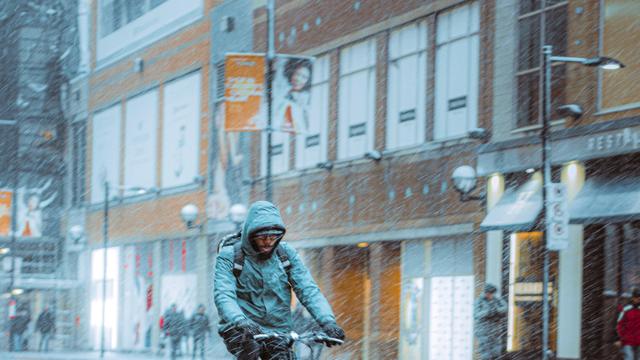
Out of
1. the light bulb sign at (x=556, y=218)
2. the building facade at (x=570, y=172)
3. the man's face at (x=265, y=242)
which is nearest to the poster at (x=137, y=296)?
the building facade at (x=570, y=172)

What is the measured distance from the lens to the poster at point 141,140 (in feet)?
189

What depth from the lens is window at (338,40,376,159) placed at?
131 ft

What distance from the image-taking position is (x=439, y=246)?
36.4 metres

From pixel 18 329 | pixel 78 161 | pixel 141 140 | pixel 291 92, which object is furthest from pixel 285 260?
pixel 78 161

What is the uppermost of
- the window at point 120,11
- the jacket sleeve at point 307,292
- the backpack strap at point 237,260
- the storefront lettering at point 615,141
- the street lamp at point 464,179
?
the window at point 120,11

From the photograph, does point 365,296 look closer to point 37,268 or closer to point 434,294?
point 434,294

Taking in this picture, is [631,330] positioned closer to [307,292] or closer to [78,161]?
[307,292]

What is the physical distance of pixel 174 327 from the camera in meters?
43.6

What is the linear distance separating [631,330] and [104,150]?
4169 centimetres

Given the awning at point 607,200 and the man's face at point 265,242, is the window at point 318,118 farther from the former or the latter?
the man's face at point 265,242

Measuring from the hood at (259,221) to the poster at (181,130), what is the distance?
145ft

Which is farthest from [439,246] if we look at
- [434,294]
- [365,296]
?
[365,296]

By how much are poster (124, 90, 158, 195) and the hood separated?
4860 cm

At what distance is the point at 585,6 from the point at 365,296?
12541 mm
